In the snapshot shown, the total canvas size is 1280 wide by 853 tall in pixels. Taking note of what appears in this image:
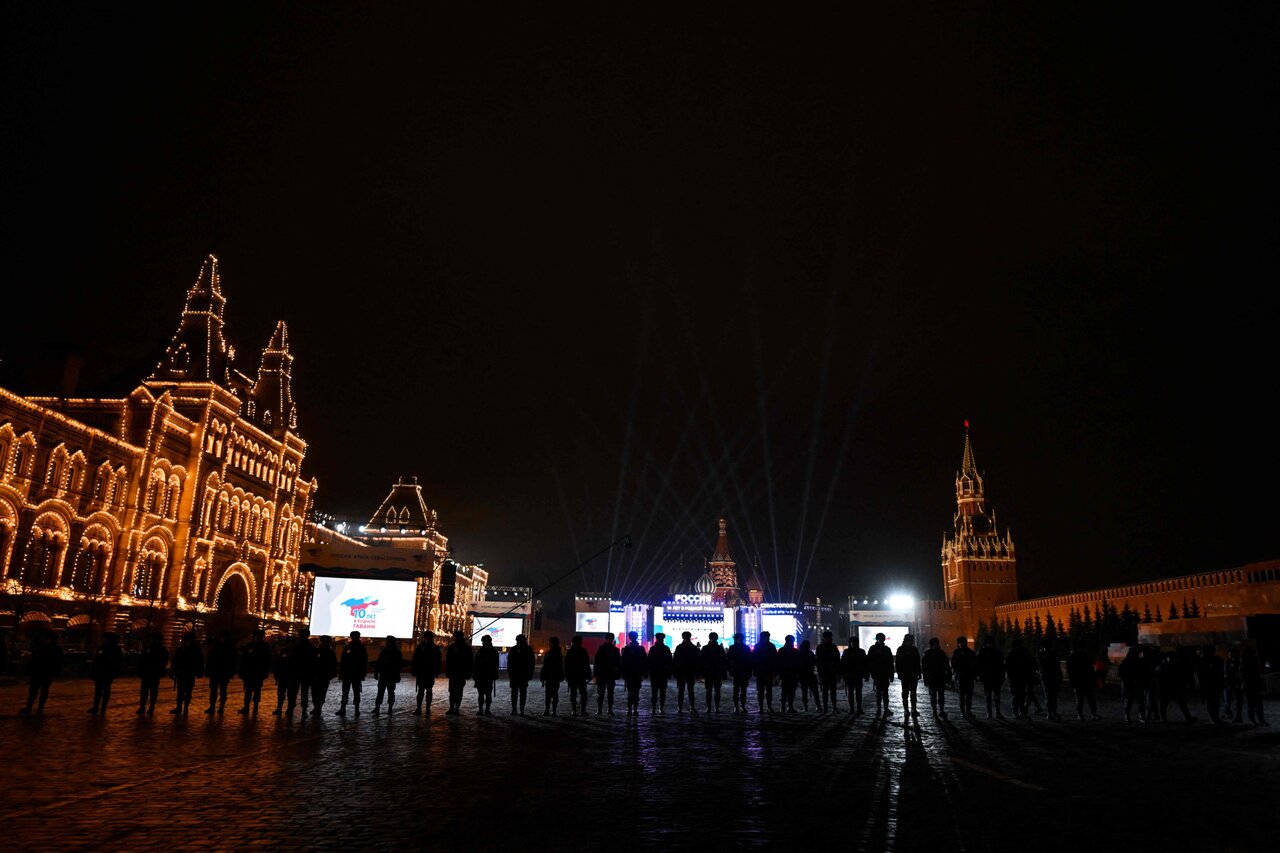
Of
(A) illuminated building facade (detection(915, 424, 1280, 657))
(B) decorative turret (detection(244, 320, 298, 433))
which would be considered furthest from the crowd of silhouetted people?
(B) decorative turret (detection(244, 320, 298, 433))

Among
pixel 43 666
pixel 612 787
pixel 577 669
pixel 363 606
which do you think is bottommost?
pixel 612 787

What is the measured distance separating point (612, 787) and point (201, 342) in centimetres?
4964

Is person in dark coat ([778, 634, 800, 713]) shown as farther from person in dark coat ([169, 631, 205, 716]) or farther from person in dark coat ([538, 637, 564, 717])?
person in dark coat ([169, 631, 205, 716])

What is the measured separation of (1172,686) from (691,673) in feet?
31.5

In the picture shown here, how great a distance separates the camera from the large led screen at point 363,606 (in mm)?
35062

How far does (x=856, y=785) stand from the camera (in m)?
9.41

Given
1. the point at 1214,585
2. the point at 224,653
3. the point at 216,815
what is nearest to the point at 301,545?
the point at 224,653

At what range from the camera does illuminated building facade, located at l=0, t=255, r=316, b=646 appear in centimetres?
3659

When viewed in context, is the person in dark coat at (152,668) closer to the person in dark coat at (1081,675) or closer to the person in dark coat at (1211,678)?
the person in dark coat at (1081,675)

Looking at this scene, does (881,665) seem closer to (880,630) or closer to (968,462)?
(880,630)

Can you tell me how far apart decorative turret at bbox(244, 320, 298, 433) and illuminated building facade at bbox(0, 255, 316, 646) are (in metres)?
0.11

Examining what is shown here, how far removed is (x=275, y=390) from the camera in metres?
61.5

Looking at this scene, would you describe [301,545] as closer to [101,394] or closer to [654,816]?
[101,394]

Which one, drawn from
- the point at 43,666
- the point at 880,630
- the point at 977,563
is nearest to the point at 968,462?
the point at 977,563
